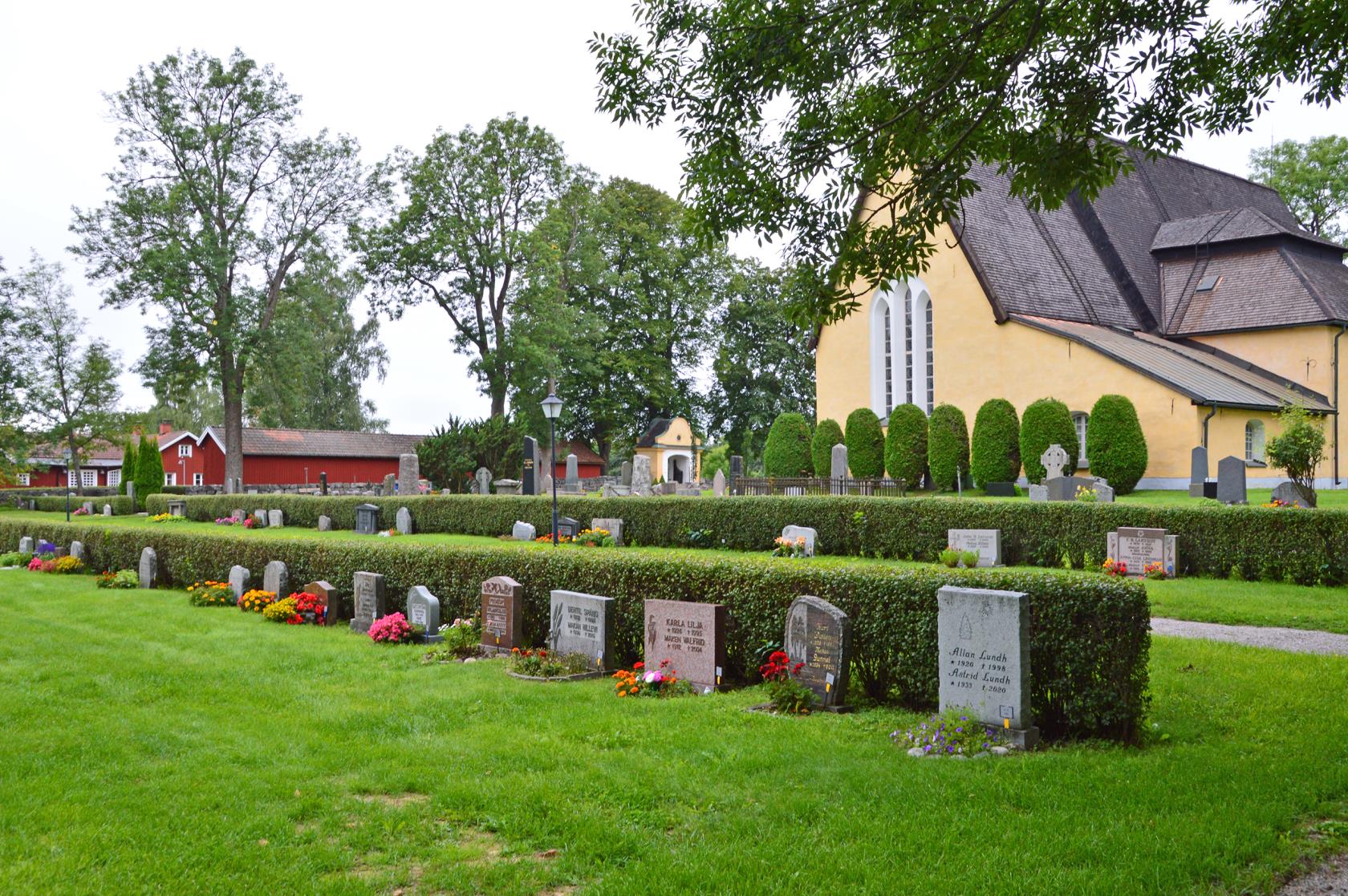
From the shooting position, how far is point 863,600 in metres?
Answer: 7.78

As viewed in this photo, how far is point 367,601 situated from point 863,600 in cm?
716

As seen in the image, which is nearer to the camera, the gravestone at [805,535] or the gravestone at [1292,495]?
the gravestone at [1292,495]

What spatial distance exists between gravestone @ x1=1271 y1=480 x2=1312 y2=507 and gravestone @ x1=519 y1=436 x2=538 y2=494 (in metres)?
21.3

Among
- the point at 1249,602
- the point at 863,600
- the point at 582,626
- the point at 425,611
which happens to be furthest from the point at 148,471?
the point at 1249,602

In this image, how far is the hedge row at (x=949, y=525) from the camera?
1373 centimetres

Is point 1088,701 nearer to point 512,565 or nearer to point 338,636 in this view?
point 512,565

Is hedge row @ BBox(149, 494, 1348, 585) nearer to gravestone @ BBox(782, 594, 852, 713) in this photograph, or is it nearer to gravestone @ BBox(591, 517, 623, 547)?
gravestone @ BBox(591, 517, 623, 547)

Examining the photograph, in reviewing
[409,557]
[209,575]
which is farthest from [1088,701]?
[209,575]

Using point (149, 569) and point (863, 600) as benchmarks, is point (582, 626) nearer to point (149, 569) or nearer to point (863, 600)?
point (863, 600)

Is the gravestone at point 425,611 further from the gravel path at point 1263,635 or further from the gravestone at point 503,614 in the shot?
the gravel path at point 1263,635

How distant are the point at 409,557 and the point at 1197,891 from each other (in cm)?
1001

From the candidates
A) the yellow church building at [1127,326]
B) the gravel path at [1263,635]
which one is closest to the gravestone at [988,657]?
the gravel path at [1263,635]

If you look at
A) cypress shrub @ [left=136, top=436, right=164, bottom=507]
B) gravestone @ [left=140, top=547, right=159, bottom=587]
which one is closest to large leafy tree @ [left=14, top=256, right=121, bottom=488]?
cypress shrub @ [left=136, top=436, right=164, bottom=507]

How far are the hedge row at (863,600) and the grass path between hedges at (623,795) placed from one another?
1.33 feet
